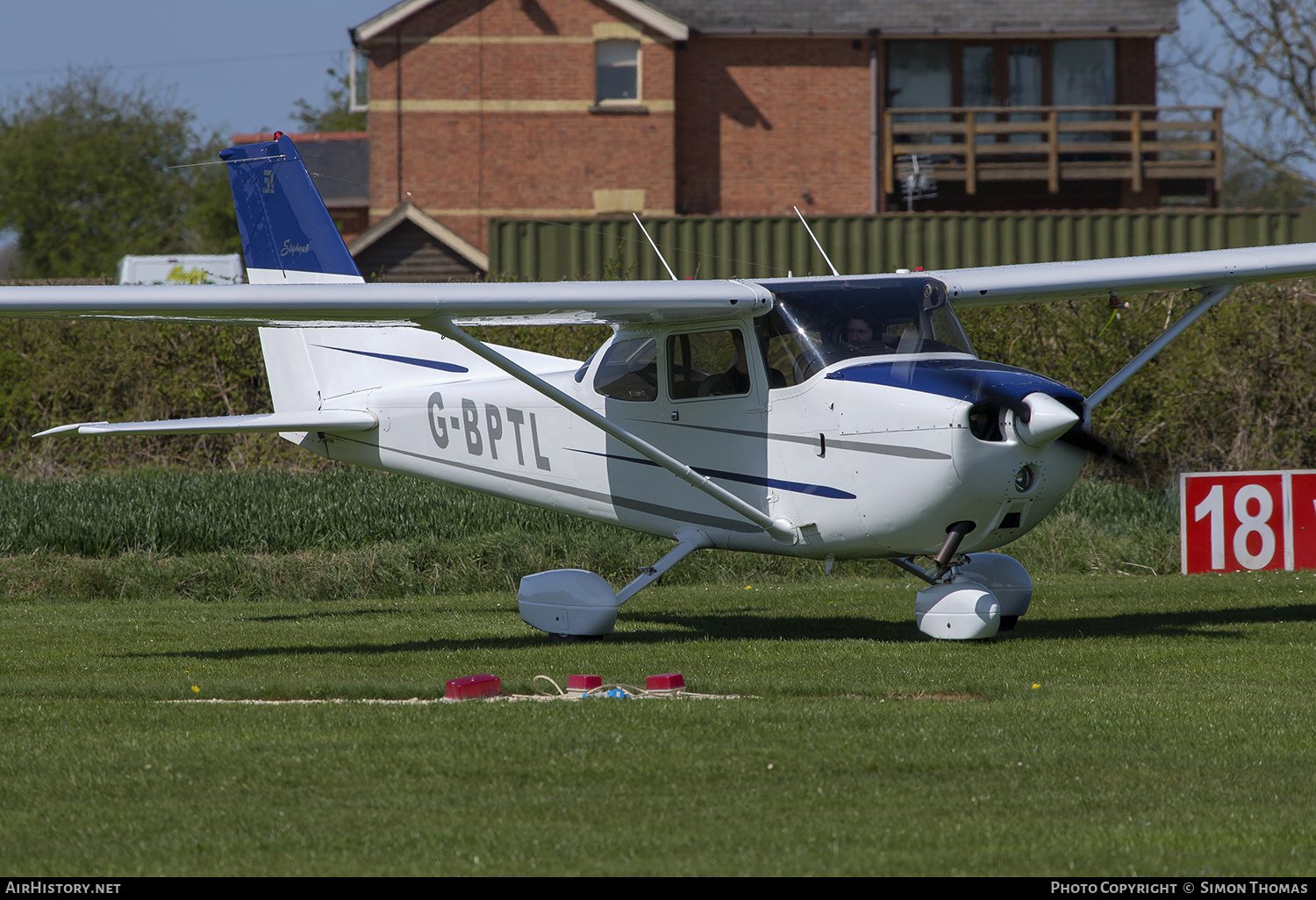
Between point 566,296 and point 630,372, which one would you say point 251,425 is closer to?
point 630,372

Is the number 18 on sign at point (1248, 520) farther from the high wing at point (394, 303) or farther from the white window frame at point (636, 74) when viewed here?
the white window frame at point (636, 74)

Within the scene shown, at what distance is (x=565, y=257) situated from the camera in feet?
84.3

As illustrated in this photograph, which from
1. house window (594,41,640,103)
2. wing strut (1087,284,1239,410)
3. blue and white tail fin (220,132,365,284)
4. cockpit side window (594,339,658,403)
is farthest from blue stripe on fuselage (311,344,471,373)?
house window (594,41,640,103)

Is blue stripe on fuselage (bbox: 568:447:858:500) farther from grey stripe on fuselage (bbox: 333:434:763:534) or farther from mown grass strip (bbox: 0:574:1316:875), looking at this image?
mown grass strip (bbox: 0:574:1316:875)

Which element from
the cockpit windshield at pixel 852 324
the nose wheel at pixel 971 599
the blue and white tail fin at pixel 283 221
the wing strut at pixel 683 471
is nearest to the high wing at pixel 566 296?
the cockpit windshield at pixel 852 324

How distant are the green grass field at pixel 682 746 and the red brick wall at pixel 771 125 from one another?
21.6 metres

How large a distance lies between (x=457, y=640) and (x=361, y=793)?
4.52 m

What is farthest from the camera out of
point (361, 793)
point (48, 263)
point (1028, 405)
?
point (48, 263)

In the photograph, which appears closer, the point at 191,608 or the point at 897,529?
the point at 897,529

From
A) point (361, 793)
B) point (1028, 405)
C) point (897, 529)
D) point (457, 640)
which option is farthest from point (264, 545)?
point (361, 793)

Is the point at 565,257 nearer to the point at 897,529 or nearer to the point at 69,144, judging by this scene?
the point at 897,529

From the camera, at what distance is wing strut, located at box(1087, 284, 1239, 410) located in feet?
32.4

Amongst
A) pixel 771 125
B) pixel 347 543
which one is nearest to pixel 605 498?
pixel 347 543

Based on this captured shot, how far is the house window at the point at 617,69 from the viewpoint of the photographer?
31922mm
